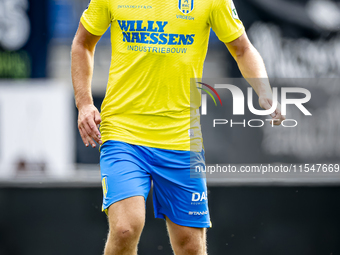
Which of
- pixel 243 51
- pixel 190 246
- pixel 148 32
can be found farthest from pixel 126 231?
pixel 243 51

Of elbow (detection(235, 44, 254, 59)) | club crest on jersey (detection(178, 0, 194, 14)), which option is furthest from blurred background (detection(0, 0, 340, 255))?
club crest on jersey (detection(178, 0, 194, 14))

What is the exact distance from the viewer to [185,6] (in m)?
2.71

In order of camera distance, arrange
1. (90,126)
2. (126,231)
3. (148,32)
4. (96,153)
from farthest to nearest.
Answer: (96,153) < (148,32) < (90,126) < (126,231)

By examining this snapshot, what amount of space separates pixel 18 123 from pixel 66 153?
1.84ft

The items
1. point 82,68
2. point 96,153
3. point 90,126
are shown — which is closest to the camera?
point 90,126

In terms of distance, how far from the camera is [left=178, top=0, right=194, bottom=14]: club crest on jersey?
2.71m

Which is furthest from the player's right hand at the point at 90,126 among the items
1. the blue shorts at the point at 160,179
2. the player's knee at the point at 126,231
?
the player's knee at the point at 126,231

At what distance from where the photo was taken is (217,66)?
14.5 feet

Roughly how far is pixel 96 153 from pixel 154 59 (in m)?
1.90

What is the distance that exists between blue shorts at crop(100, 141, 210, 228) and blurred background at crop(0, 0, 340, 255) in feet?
5.35

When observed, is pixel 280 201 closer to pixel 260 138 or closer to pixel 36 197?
pixel 260 138

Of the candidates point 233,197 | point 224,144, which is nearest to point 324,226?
point 233,197

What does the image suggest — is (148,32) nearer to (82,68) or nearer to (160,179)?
(82,68)

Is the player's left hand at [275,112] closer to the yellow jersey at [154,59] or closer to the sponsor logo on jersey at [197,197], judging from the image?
the yellow jersey at [154,59]
